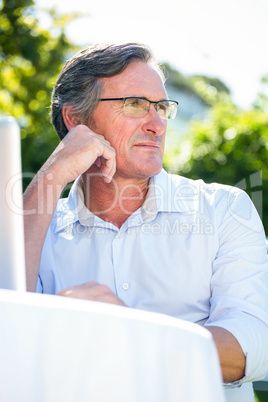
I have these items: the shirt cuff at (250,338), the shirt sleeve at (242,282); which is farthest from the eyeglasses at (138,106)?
the shirt cuff at (250,338)

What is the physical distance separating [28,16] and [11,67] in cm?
126

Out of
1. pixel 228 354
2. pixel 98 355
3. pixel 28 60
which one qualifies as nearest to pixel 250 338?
pixel 228 354

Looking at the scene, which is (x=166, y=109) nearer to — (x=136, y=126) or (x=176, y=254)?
(x=136, y=126)

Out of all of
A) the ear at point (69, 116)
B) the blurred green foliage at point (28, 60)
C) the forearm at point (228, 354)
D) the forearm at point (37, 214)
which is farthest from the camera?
the blurred green foliage at point (28, 60)

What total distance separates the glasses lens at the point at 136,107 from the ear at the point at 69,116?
40 cm

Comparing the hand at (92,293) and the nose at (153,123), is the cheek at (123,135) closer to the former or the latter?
the nose at (153,123)

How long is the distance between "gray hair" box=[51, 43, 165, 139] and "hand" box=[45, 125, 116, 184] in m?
0.38

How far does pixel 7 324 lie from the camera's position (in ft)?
3.58

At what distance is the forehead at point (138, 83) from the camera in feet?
8.42

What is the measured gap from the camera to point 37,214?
6.73ft

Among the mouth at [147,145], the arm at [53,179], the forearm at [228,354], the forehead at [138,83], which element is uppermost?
the forehead at [138,83]

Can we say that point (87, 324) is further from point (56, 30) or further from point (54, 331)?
point (56, 30)

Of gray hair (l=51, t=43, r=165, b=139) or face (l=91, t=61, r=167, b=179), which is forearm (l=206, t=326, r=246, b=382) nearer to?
face (l=91, t=61, r=167, b=179)

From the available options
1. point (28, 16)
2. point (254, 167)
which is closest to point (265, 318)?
point (254, 167)
